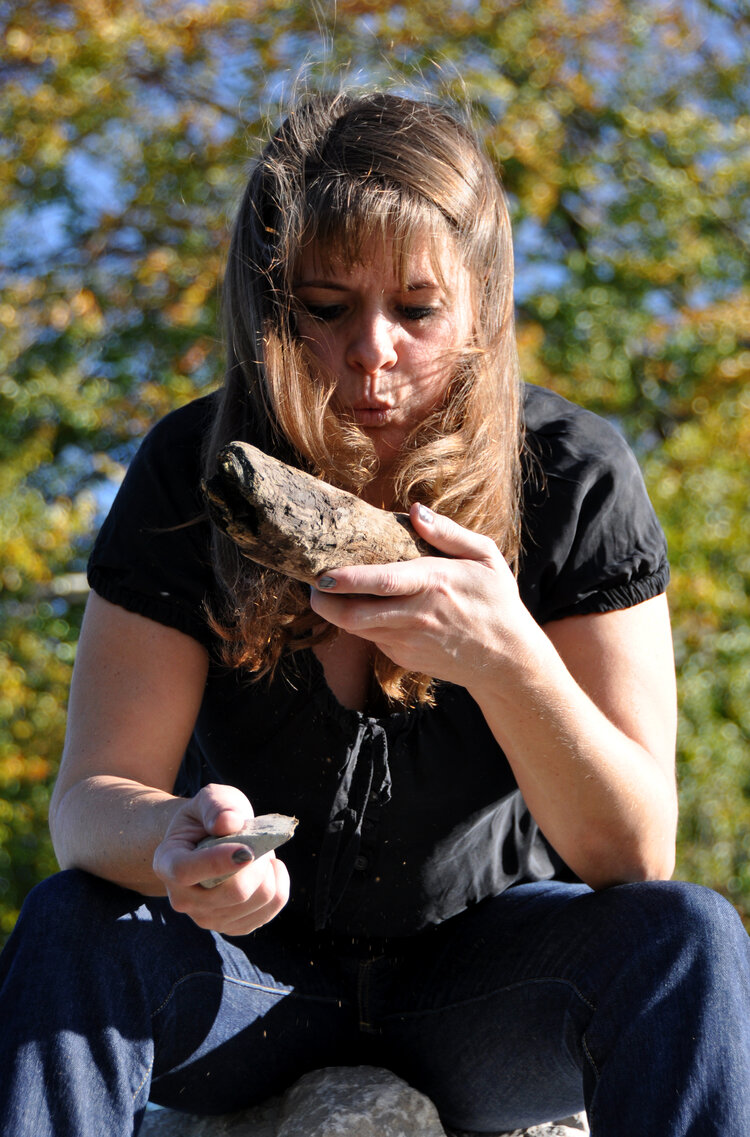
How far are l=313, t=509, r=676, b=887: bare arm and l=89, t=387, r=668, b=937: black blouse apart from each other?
12cm

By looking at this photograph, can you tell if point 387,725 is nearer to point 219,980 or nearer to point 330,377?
point 219,980

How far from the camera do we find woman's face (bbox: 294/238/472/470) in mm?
1807

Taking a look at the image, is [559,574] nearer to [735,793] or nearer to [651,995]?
[651,995]

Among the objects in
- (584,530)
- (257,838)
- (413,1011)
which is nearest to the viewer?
(257,838)

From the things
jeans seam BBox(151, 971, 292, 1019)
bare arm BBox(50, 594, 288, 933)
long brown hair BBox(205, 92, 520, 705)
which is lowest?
jeans seam BBox(151, 971, 292, 1019)

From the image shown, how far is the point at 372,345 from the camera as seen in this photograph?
1790 mm

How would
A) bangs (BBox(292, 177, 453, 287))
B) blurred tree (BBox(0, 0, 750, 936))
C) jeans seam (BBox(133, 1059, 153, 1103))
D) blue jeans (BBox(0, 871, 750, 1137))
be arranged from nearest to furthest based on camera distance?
blue jeans (BBox(0, 871, 750, 1137)) < jeans seam (BBox(133, 1059, 153, 1103)) < bangs (BBox(292, 177, 453, 287)) < blurred tree (BBox(0, 0, 750, 936))

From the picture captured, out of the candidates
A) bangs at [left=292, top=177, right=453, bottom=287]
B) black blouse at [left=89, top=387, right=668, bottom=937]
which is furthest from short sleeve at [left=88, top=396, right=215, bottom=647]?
bangs at [left=292, top=177, right=453, bottom=287]

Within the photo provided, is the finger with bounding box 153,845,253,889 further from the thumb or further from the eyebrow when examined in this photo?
the eyebrow

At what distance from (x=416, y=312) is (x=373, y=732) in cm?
69

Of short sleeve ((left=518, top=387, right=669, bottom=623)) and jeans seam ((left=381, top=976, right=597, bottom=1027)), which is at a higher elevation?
short sleeve ((left=518, top=387, right=669, bottom=623))

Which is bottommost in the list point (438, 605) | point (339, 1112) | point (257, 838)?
point (339, 1112)

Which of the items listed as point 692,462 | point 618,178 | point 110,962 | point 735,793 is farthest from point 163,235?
point 110,962

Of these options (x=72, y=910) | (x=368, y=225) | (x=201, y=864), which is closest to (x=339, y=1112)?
(x=72, y=910)
